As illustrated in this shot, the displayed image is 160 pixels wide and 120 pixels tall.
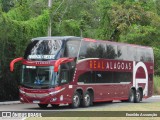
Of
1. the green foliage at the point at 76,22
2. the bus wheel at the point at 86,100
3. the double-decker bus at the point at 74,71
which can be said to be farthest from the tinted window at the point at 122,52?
the green foliage at the point at 76,22

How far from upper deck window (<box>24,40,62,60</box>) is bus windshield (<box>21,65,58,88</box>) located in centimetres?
61

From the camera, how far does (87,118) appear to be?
15758 mm

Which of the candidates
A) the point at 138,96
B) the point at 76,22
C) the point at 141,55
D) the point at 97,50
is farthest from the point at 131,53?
the point at 76,22

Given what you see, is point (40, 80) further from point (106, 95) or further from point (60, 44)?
point (106, 95)

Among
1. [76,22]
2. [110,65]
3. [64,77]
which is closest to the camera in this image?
[64,77]

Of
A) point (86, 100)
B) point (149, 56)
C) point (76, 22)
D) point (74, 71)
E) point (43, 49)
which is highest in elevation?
point (76, 22)

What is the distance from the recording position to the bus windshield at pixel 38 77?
916 inches

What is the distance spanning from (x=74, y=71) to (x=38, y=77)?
6.55ft

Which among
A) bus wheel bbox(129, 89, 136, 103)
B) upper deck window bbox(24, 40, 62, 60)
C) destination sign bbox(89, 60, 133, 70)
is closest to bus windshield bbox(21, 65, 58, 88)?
upper deck window bbox(24, 40, 62, 60)

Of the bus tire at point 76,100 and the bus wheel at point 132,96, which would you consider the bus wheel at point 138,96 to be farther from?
the bus tire at point 76,100

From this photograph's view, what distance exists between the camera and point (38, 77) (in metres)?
23.6

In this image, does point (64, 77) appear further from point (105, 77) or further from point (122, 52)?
point (122, 52)

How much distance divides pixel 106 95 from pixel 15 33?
23.1ft

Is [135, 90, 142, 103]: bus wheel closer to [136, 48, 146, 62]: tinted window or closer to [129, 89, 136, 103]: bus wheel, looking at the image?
[129, 89, 136, 103]: bus wheel
